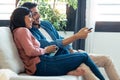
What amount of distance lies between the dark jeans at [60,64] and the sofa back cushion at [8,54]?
0.19 m

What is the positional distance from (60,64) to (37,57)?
0.21m

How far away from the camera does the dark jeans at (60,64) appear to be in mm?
2396

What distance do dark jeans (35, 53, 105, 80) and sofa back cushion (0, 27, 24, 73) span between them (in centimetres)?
19

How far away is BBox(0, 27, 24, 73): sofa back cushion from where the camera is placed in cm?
231

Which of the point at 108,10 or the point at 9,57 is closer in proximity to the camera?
the point at 9,57

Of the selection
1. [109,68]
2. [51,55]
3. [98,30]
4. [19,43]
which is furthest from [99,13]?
[19,43]

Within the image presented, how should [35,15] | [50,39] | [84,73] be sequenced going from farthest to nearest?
[50,39], [35,15], [84,73]

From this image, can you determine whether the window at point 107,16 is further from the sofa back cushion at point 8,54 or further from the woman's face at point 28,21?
the sofa back cushion at point 8,54

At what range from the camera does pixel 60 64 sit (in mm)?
2422

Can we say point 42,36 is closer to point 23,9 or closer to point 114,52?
point 23,9

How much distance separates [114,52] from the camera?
3.65 metres

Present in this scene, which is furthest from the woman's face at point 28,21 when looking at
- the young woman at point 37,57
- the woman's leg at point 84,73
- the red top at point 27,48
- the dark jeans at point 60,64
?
the woman's leg at point 84,73

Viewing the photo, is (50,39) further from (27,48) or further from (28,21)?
(27,48)

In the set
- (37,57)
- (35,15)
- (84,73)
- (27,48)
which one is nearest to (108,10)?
(35,15)
